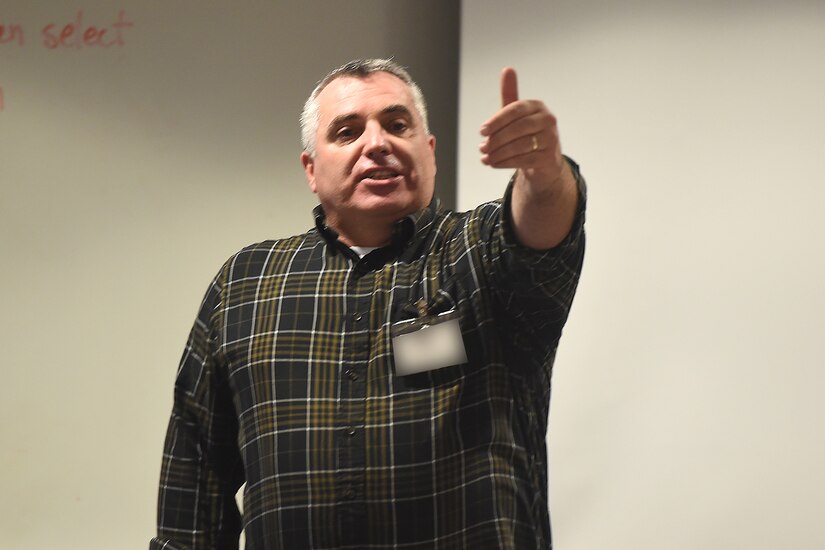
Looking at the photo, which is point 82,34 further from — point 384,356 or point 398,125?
point 384,356

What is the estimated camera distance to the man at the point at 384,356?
1.13 meters

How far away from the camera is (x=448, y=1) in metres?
2.36

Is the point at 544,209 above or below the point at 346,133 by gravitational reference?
below

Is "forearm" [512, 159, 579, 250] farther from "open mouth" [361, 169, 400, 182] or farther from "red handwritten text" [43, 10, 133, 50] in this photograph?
"red handwritten text" [43, 10, 133, 50]

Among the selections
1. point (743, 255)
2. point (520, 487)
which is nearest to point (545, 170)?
point (520, 487)

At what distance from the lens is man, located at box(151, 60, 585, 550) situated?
1.13 metres

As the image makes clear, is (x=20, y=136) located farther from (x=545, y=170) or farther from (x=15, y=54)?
(x=545, y=170)

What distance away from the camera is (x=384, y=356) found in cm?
120

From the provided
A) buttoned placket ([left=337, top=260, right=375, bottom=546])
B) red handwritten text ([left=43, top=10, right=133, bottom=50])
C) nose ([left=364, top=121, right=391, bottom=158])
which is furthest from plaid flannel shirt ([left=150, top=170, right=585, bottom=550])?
red handwritten text ([left=43, top=10, right=133, bottom=50])

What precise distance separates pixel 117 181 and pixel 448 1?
0.98 metres

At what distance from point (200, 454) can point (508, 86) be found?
0.76 metres

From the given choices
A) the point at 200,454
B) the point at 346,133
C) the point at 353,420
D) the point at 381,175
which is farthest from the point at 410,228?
the point at 200,454

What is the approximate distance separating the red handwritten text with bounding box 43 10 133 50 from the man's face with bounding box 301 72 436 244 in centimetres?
103

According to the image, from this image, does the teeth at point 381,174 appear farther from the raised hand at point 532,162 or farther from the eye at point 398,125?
the raised hand at point 532,162
